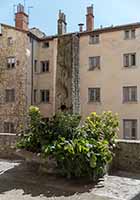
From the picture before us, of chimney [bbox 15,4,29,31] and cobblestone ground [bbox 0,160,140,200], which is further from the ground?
chimney [bbox 15,4,29,31]

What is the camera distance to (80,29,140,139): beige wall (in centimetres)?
2702

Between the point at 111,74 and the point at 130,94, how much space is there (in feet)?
8.39

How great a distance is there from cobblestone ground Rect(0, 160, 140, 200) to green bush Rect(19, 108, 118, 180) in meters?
0.41

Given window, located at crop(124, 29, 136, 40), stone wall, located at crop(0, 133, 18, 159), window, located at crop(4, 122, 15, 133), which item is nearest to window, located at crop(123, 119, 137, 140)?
window, located at crop(124, 29, 136, 40)

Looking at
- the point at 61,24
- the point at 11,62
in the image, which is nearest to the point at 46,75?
the point at 11,62

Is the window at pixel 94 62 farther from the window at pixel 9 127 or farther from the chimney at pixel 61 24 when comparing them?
the window at pixel 9 127

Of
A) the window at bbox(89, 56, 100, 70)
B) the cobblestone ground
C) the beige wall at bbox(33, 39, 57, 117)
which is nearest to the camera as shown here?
the cobblestone ground

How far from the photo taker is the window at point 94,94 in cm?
2853

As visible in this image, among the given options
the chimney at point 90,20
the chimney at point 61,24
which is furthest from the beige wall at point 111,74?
the chimney at point 61,24

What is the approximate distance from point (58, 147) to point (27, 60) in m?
22.1

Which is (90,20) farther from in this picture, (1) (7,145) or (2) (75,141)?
(2) (75,141)

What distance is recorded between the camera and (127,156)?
33.1ft

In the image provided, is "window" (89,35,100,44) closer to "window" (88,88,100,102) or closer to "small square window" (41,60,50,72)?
"window" (88,88,100,102)

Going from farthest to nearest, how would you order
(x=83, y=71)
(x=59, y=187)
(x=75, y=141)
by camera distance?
(x=83, y=71), (x=75, y=141), (x=59, y=187)
